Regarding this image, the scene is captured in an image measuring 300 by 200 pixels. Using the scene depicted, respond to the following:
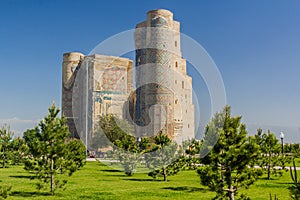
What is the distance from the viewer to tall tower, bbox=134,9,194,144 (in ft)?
112

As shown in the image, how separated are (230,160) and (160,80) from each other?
25.9 metres

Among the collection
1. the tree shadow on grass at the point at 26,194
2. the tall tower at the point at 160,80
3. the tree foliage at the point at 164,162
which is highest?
the tall tower at the point at 160,80

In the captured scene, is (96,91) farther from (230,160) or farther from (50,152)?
(230,160)

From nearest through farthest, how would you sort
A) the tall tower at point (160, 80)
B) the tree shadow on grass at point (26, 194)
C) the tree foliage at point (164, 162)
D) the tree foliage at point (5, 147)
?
the tree shadow on grass at point (26, 194)
the tree foliage at point (164, 162)
the tree foliage at point (5, 147)
the tall tower at point (160, 80)

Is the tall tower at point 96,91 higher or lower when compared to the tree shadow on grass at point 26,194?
higher

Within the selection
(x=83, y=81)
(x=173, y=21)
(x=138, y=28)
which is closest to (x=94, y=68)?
(x=83, y=81)

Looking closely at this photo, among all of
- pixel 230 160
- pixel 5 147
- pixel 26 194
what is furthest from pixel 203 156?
pixel 5 147

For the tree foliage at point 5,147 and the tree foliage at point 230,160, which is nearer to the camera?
the tree foliage at point 230,160

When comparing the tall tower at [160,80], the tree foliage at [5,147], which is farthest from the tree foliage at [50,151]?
the tall tower at [160,80]

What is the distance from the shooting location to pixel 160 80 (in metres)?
34.3

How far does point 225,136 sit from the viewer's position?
8.91 m

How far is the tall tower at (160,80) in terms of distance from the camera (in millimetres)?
34250

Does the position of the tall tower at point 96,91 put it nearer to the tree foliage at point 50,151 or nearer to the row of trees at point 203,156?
the row of trees at point 203,156

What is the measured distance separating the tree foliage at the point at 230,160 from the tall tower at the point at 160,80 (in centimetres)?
2514
